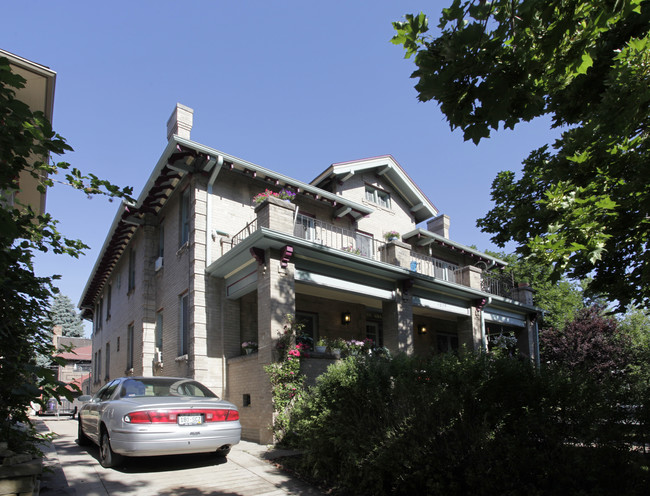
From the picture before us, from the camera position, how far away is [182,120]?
A: 15062 millimetres

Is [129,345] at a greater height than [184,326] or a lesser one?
lesser

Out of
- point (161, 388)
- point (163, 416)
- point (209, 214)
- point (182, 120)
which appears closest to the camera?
point (163, 416)

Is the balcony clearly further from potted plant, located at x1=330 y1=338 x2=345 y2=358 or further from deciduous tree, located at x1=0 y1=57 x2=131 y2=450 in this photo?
deciduous tree, located at x1=0 y1=57 x2=131 y2=450

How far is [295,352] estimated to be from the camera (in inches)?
414

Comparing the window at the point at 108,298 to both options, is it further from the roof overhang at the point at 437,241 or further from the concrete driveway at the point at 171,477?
the concrete driveway at the point at 171,477

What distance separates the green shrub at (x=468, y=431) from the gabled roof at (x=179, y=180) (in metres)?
6.49

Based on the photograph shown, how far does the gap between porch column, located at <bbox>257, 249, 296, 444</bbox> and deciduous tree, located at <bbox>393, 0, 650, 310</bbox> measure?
5255mm

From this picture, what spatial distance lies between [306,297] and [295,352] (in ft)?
14.2

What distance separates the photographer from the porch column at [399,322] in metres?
13.4

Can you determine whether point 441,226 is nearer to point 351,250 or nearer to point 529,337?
point 529,337

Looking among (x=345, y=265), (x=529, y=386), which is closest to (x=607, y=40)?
(x=529, y=386)

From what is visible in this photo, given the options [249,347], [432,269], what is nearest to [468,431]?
[249,347]

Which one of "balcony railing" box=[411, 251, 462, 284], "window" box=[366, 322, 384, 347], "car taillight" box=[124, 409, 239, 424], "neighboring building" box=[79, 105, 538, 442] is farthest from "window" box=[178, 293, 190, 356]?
"balcony railing" box=[411, 251, 462, 284]

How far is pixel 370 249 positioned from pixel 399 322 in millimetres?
3586
